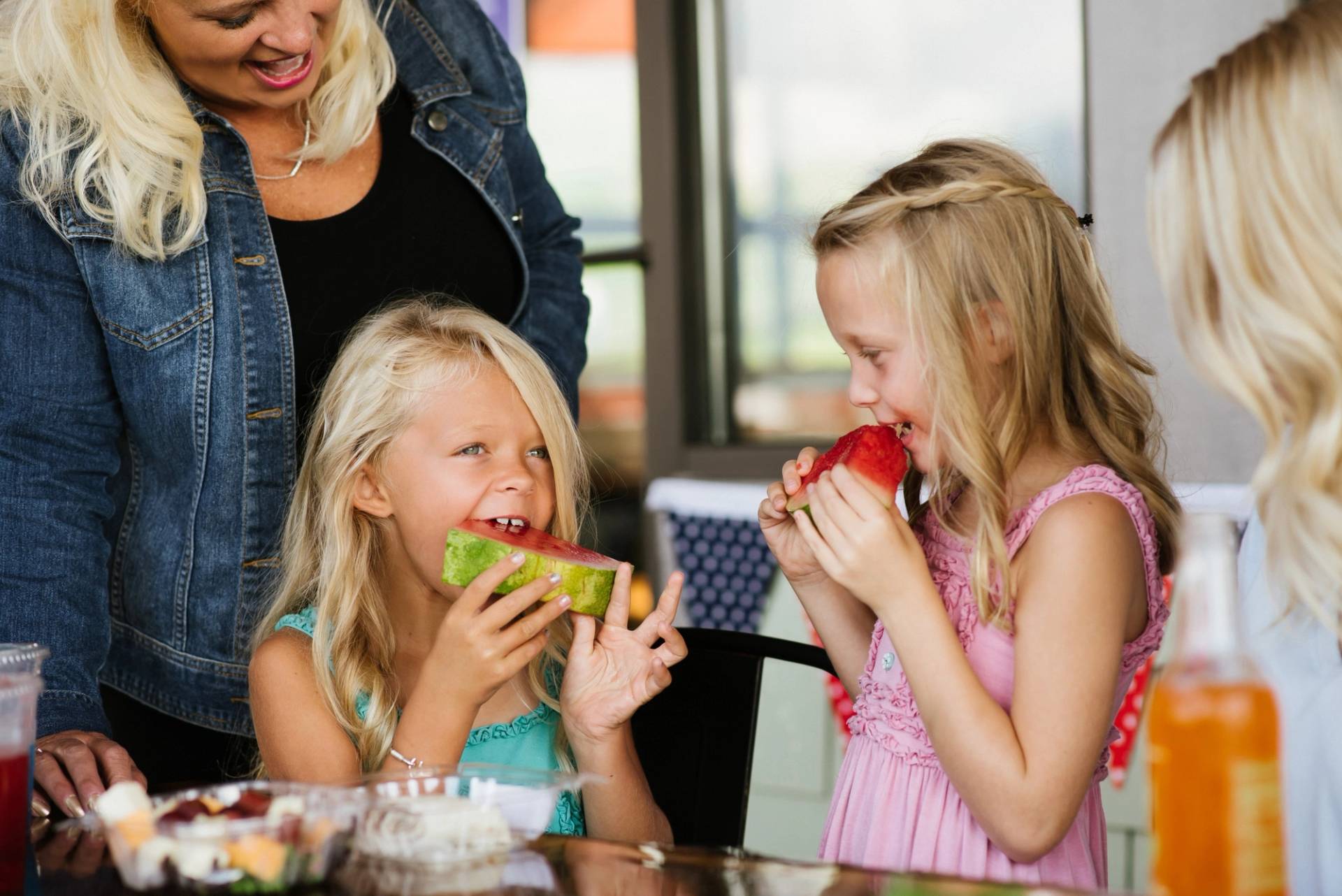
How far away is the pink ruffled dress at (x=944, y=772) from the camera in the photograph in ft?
5.67

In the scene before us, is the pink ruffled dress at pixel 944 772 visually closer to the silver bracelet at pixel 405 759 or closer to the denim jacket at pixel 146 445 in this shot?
the silver bracelet at pixel 405 759

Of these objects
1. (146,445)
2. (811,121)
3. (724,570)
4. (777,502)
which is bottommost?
(724,570)

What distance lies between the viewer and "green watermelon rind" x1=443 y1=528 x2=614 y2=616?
185 centimetres

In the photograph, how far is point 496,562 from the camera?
186 cm

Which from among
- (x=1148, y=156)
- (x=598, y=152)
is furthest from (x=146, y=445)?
(x=598, y=152)

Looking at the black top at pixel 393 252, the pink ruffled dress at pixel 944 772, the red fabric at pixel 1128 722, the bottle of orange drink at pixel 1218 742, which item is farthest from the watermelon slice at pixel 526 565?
the red fabric at pixel 1128 722

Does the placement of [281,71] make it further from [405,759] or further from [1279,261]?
[1279,261]

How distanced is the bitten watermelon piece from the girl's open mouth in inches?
41.1

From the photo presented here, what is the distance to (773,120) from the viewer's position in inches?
181

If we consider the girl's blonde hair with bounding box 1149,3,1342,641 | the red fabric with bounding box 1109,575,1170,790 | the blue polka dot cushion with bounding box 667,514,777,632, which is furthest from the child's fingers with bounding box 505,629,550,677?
the blue polka dot cushion with bounding box 667,514,777,632

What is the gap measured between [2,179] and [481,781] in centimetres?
132

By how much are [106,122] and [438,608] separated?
3.05ft

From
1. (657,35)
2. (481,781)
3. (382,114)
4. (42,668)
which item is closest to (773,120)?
(657,35)

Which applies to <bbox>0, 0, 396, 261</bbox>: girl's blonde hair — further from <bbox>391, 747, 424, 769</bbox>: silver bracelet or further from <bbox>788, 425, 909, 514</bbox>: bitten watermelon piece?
<bbox>788, 425, 909, 514</bbox>: bitten watermelon piece
